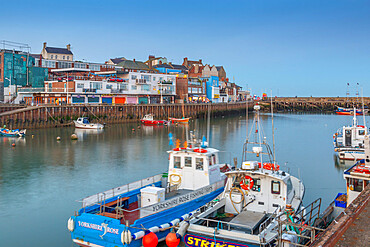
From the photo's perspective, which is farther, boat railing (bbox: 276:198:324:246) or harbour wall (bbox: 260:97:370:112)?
harbour wall (bbox: 260:97:370:112)

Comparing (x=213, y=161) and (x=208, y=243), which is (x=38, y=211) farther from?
(x=208, y=243)

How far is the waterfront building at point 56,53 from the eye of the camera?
76.0 m

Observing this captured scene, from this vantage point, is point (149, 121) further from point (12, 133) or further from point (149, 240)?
point (149, 240)

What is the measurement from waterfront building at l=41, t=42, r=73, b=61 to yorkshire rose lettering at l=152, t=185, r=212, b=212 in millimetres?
69821

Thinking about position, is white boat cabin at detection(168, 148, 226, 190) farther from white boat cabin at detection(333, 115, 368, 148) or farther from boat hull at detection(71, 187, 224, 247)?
white boat cabin at detection(333, 115, 368, 148)

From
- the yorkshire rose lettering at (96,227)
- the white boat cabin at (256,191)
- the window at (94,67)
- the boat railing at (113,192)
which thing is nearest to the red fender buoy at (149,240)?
the yorkshire rose lettering at (96,227)

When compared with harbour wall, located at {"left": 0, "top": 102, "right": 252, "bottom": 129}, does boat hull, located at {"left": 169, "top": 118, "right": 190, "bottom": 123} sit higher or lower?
lower

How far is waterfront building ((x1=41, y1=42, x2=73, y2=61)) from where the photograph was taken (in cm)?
7600

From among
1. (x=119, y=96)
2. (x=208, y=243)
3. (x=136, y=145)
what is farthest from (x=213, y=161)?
(x=119, y=96)

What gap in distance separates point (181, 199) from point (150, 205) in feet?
5.41

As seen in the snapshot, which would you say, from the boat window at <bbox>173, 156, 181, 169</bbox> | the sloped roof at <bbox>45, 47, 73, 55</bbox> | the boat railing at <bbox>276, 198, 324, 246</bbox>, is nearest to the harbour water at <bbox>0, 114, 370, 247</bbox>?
the boat window at <bbox>173, 156, 181, 169</bbox>

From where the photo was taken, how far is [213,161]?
15.7 meters

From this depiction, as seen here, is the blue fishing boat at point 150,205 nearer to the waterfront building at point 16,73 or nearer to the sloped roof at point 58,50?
the waterfront building at point 16,73

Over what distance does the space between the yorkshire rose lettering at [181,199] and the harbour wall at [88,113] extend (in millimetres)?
25583
